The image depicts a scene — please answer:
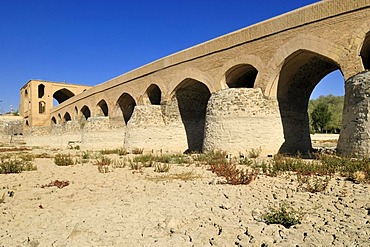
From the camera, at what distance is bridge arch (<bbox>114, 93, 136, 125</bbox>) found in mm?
23797

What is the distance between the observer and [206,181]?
21.3 feet

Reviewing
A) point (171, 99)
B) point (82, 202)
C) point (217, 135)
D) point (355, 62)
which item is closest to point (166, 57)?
point (171, 99)

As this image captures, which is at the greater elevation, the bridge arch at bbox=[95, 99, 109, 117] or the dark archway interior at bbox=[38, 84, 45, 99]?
the dark archway interior at bbox=[38, 84, 45, 99]

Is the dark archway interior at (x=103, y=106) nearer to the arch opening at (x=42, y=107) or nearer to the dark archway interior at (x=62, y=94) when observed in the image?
the arch opening at (x=42, y=107)

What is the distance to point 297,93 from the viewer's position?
13.4m

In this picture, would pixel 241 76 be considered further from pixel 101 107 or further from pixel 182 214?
pixel 101 107

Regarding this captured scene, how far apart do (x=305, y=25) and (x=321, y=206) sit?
8665mm

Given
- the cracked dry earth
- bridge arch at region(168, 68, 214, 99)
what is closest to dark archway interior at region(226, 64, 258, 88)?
bridge arch at region(168, 68, 214, 99)

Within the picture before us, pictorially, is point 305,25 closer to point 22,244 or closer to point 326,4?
point 326,4

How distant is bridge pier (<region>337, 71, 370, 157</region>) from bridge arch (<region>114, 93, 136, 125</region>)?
56.5 ft

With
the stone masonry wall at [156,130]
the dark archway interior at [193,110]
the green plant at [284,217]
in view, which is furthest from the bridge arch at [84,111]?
the green plant at [284,217]

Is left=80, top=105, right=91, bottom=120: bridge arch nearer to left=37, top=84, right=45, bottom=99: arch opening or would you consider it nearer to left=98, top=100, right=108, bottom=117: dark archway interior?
left=98, top=100, right=108, bottom=117: dark archway interior

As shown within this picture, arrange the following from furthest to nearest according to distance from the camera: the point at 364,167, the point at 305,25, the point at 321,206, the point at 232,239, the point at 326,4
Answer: the point at 305,25 → the point at 326,4 → the point at 364,167 → the point at 321,206 → the point at 232,239

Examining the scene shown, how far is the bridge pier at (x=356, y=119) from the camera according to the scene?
27.2ft
